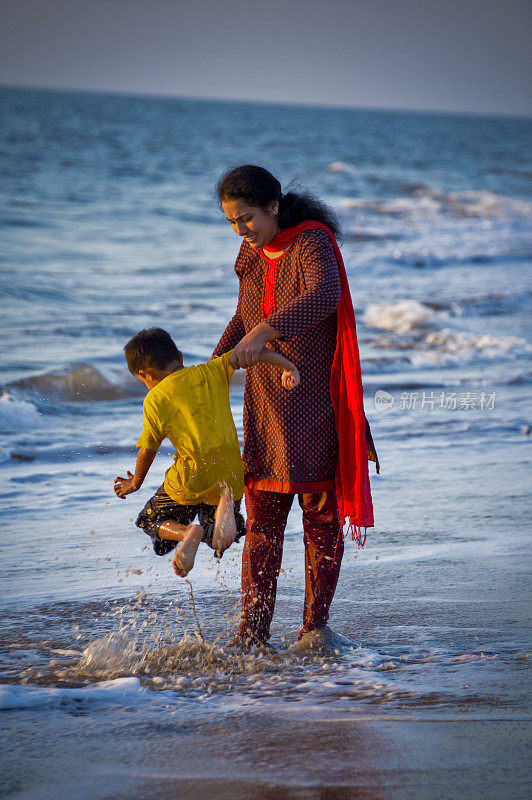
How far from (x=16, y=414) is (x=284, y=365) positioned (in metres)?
3.84

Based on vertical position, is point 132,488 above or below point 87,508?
above

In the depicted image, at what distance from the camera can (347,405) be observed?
9.64 feet

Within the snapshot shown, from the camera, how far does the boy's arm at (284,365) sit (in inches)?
107

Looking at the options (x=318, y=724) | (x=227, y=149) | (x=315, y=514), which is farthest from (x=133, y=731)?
(x=227, y=149)

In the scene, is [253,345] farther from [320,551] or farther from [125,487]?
[320,551]

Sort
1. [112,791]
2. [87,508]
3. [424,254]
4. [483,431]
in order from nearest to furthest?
[112,791] → [87,508] → [483,431] → [424,254]

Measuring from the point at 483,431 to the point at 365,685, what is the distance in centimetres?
347

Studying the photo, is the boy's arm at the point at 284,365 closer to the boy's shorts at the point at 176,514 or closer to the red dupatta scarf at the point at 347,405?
the red dupatta scarf at the point at 347,405

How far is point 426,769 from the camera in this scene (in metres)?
2.26

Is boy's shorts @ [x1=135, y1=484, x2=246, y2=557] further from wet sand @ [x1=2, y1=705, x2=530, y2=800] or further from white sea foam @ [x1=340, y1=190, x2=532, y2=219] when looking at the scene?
white sea foam @ [x1=340, y1=190, x2=532, y2=219]

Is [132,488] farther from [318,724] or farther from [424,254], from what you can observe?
[424,254]

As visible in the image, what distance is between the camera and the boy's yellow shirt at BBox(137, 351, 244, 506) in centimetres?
291
